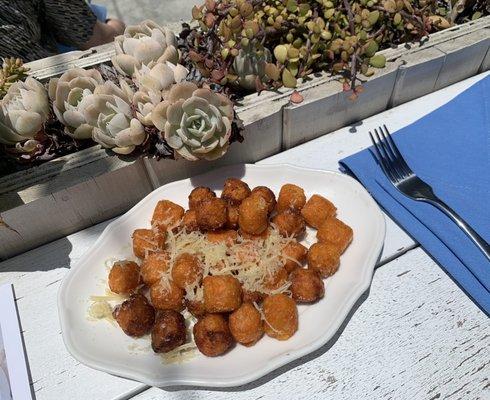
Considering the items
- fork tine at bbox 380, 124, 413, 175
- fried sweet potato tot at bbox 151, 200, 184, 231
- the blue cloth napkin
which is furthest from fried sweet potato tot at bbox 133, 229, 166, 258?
fork tine at bbox 380, 124, 413, 175

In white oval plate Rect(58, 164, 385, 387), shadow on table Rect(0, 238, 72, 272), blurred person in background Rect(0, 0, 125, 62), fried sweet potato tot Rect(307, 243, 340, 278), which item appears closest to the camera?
white oval plate Rect(58, 164, 385, 387)

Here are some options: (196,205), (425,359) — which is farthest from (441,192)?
(196,205)

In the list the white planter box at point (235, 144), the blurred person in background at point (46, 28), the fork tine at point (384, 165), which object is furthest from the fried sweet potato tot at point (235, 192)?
the blurred person in background at point (46, 28)

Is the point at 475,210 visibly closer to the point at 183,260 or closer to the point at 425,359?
the point at 425,359

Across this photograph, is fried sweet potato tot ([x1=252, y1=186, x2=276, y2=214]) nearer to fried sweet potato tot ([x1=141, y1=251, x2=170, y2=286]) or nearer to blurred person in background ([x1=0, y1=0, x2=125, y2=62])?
fried sweet potato tot ([x1=141, y1=251, x2=170, y2=286])

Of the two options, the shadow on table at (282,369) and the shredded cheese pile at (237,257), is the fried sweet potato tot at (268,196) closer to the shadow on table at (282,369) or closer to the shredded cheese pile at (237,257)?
the shredded cheese pile at (237,257)

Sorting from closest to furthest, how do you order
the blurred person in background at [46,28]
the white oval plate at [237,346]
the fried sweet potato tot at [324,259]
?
1. the white oval plate at [237,346]
2. the fried sweet potato tot at [324,259]
3. the blurred person in background at [46,28]
